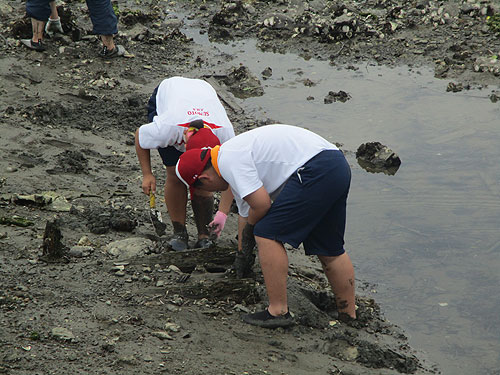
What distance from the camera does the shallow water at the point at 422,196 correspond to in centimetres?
495

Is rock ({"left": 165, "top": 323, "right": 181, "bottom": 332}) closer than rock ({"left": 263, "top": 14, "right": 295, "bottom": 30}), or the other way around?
rock ({"left": 165, "top": 323, "right": 181, "bottom": 332})

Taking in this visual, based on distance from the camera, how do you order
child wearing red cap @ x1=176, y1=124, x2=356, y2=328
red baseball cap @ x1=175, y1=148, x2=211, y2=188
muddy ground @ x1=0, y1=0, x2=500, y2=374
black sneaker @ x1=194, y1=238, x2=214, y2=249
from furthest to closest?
black sneaker @ x1=194, y1=238, x2=214, y2=249
red baseball cap @ x1=175, y1=148, x2=211, y2=188
child wearing red cap @ x1=176, y1=124, x2=356, y2=328
muddy ground @ x1=0, y1=0, x2=500, y2=374

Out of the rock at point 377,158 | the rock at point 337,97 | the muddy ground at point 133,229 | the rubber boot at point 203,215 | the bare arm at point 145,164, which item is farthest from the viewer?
the rock at point 337,97

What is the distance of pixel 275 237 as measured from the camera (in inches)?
152

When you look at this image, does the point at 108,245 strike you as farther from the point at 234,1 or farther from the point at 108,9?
the point at 234,1

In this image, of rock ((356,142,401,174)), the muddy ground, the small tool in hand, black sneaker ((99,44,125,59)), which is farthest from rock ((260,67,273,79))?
the small tool in hand

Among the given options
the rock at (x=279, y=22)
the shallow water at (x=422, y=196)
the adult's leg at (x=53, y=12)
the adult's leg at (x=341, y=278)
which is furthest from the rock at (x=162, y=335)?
the rock at (x=279, y=22)

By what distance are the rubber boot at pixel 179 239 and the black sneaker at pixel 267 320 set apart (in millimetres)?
1208

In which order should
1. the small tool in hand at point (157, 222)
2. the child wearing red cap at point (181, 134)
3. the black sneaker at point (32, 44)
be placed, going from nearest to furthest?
1. the child wearing red cap at point (181, 134)
2. the small tool in hand at point (157, 222)
3. the black sneaker at point (32, 44)

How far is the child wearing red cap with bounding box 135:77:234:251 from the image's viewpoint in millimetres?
4480

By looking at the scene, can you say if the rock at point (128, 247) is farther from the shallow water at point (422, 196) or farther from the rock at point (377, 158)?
the rock at point (377, 158)

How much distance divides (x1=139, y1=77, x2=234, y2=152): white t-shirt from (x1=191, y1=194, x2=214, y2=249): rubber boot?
1.80 ft

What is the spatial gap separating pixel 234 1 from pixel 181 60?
3.05 metres

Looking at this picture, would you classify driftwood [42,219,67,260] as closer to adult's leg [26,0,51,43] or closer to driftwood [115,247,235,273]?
driftwood [115,247,235,273]
